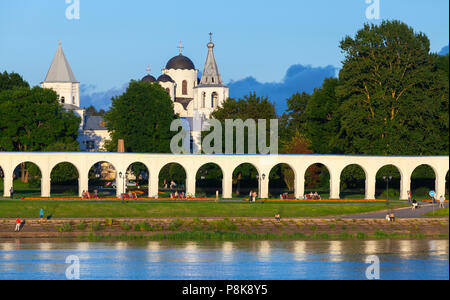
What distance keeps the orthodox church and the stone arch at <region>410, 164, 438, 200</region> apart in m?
44.9

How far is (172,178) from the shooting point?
90625 mm

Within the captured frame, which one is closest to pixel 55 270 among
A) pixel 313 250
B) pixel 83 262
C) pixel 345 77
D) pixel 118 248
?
pixel 83 262

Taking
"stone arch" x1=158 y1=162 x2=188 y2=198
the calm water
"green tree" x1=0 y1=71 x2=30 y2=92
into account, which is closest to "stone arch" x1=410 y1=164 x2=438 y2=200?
"stone arch" x1=158 y1=162 x2=188 y2=198

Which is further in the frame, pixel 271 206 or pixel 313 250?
pixel 271 206

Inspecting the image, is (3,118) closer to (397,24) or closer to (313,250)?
(397,24)

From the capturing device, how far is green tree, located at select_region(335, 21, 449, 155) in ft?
262

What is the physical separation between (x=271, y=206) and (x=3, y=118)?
1604 inches

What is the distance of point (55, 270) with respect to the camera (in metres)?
45.6

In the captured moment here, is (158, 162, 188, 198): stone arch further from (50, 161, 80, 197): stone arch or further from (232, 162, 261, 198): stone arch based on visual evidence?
(50, 161, 80, 197): stone arch

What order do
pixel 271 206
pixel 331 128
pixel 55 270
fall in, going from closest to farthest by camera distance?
pixel 55 270
pixel 271 206
pixel 331 128

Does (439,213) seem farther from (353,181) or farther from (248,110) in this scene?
(248,110)

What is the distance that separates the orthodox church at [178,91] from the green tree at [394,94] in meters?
43.9

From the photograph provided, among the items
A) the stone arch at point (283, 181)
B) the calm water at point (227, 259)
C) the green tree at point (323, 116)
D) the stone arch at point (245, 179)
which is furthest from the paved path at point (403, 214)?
the green tree at point (323, 116)

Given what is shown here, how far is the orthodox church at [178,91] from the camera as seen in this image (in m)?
125
